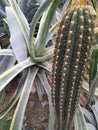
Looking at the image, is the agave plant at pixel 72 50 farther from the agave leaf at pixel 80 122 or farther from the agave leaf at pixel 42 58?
the agave leaf at pixel 42 58

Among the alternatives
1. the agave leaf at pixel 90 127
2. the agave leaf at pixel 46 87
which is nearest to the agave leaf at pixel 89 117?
the agave leaf at pixel 90 127

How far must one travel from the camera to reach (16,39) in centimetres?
163

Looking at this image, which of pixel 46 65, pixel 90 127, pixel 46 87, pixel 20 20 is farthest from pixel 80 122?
pixel 20 20

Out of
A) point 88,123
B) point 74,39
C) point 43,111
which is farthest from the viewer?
point 43,111

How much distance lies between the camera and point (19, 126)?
138cm

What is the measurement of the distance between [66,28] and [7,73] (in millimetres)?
509

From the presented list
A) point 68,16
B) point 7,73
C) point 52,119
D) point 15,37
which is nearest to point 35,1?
point 15,37

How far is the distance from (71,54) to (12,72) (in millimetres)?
491

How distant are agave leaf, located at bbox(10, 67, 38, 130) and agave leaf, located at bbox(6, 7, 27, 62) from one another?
89mm

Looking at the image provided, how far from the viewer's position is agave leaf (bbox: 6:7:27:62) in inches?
63.0

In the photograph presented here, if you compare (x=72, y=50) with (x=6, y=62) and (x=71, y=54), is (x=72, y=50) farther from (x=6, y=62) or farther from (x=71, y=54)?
(x=6, y=62)

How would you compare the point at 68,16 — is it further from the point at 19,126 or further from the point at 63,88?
the point at 19,126

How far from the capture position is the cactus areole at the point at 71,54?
3.34ft

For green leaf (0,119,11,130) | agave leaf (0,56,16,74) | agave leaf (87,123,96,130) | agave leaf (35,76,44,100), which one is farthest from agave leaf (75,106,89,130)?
agave leaf (0,56,16,74)
